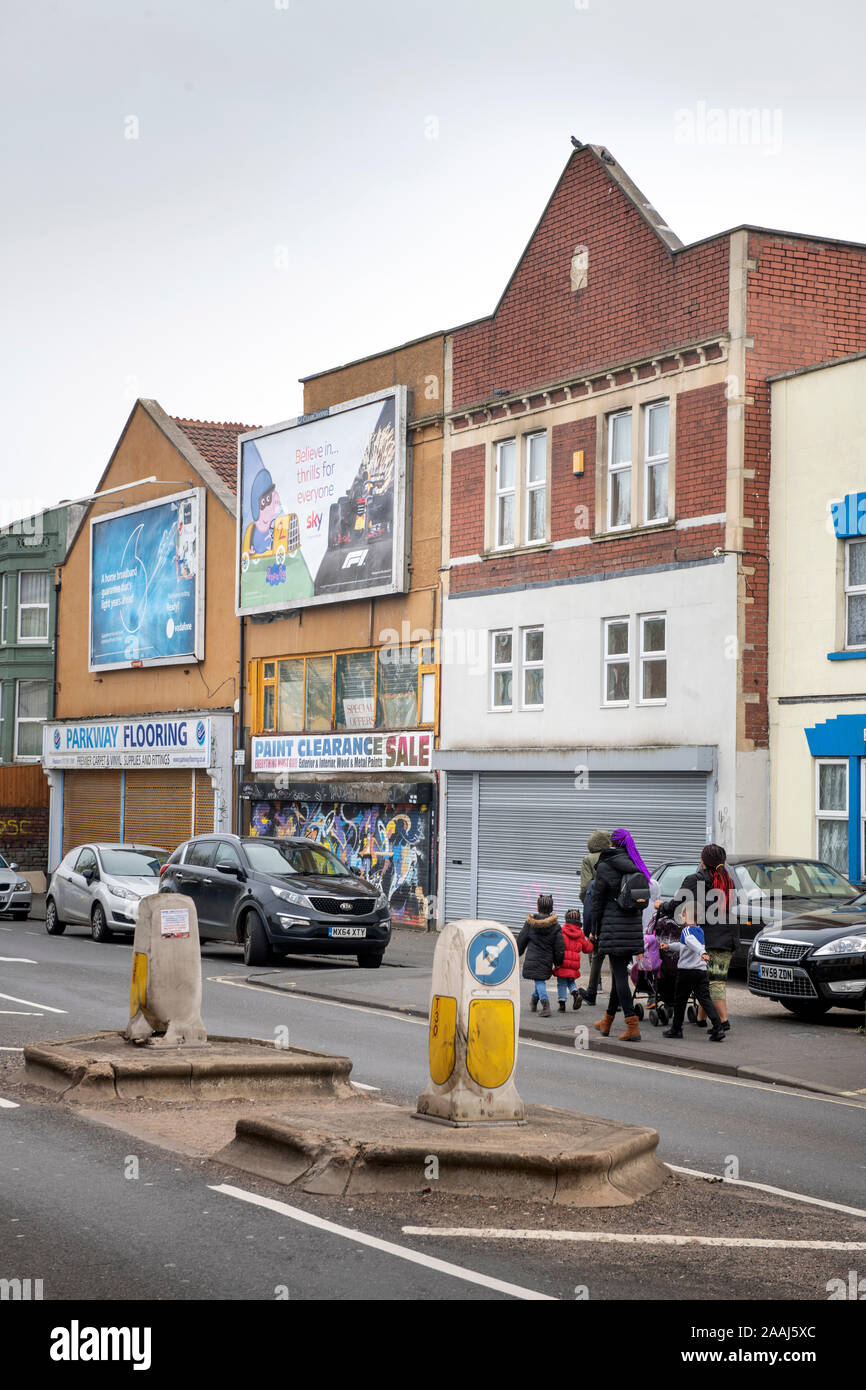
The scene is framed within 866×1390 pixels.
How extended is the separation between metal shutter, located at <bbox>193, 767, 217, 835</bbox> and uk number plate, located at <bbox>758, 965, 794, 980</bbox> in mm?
22038

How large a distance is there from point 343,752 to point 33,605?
17.4m

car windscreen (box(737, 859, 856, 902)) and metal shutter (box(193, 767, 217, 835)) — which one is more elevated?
metal shutter (box(193, 767, 217, 835))

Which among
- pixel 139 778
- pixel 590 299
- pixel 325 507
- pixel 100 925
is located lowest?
pixel 100 925

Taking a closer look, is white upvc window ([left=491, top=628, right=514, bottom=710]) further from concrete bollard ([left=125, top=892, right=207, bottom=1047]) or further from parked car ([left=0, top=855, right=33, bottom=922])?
concrete bollard ([left=125, top=892, right=207, bottom=1047])

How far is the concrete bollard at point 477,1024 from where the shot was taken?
29.0 feet

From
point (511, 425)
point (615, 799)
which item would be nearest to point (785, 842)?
point (615, 799)

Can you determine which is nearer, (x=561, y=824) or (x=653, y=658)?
(x=653, y=658)

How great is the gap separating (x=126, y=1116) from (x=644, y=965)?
718 cm

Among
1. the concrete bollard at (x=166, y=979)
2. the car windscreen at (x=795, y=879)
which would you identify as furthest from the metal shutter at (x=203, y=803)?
the concrete bollard at (x=166, y=979)

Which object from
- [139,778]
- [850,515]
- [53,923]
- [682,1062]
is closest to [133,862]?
[53,923]

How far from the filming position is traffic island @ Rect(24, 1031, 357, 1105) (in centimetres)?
1081

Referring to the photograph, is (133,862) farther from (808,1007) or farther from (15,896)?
(808,1007)

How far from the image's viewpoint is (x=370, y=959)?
22.5m

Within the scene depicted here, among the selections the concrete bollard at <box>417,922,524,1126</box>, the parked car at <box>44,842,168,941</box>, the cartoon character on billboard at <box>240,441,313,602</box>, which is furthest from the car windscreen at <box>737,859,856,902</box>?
the cartoon character on billboard at <box>240,441,313,602</box>
